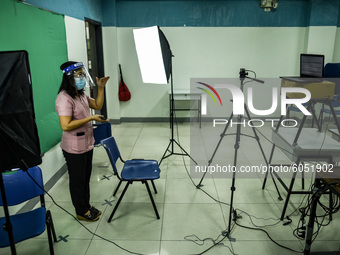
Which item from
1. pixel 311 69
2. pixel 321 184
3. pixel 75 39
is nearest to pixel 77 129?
pixel 321 184

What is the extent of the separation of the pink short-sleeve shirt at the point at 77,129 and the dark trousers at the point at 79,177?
0.07 meters

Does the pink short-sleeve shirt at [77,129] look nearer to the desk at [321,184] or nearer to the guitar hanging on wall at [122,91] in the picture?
the desk at [321,184]

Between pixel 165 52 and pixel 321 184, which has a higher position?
pixel 165 52

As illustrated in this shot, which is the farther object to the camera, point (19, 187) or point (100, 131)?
point (100, 131)

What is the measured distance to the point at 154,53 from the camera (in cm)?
296

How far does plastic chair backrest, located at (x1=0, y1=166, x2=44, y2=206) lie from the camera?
200 cm

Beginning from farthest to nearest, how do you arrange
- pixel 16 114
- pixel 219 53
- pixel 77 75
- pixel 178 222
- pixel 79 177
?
1. pixel 219 53
2. pixel 178 222
3. pixel 79 177
4. pixel 77 75
5. pixel 16 114

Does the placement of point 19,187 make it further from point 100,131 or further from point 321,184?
point 321,184

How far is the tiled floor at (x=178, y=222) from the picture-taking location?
2240 millimetres

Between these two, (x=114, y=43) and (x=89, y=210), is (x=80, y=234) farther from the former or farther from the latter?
(x=114, y=43)

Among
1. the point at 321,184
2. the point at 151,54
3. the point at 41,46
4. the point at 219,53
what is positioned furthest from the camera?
the point at 219,53

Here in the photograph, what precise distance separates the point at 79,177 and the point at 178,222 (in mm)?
1013

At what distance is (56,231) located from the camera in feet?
7.97

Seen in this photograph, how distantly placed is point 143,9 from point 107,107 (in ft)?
7.12
